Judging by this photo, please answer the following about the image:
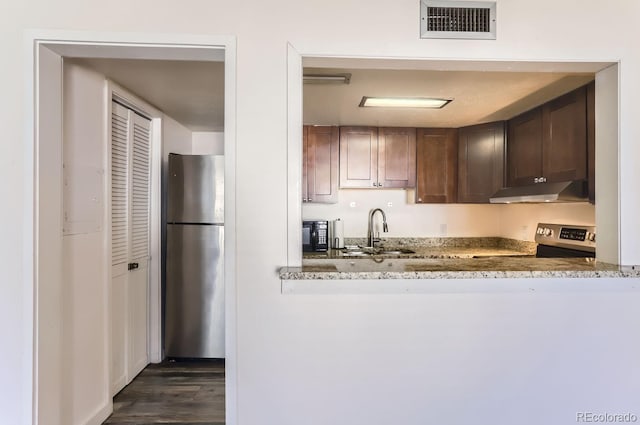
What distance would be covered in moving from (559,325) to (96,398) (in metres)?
2.69

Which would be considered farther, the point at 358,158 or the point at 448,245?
the point at 448,245

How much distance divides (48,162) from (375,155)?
2762mm

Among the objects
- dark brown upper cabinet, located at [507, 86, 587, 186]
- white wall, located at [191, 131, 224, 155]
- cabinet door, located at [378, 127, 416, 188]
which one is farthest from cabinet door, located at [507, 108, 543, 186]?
white wall, located at [191, 131, 224, 155]

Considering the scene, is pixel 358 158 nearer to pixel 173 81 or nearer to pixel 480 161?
pixel 480 161

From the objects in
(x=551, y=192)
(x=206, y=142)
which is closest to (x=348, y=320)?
(x=551, y=192)

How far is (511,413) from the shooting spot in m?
1.58

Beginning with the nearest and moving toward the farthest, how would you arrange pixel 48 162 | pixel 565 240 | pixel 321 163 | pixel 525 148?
pixel 48 162, pixel 565 240, pixel 525 148, pixel 321 163

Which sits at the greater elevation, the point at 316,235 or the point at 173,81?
the point at 173,81

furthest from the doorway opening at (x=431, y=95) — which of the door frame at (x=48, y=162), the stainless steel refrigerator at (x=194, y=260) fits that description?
the stainless steel refrigerator at (x=194, y=260)

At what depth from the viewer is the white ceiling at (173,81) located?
2.11m

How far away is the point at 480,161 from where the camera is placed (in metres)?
3.51

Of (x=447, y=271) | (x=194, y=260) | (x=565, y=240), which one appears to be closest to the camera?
(x=447, y=271)

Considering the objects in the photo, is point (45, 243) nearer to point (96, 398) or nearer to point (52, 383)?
point (52, 383)

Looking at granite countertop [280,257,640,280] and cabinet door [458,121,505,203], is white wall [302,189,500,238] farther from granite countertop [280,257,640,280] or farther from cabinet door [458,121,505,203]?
granite countertop [280,257,640,280]
